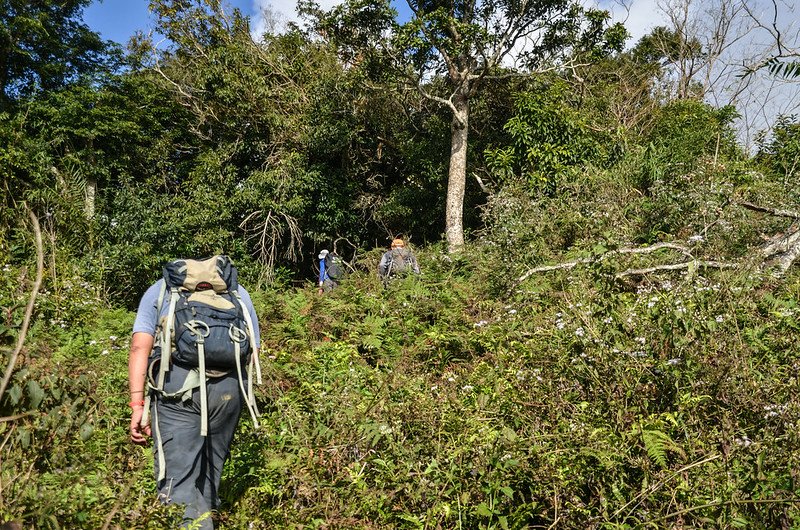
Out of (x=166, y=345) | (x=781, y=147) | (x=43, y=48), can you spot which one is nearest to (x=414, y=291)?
(x=166, y=345)

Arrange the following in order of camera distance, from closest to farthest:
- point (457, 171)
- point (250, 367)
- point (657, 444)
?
1. point (657, 444)
2. point (250, 367)
3. point (457, 171)

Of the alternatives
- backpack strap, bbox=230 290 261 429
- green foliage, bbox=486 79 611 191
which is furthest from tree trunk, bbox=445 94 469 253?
backpack strap, bbox=230 290 261 429

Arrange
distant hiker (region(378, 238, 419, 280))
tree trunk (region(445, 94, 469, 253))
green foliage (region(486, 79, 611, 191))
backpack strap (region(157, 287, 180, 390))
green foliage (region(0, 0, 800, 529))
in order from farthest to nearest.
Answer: tree trunk (region(445, 94, 469, 253)) < green foliage (region(486, 79, 611, 191)) < distant hiker (region(378, 238, 419, 280)) < backpack strap (region(157, 287, 180, 390)) < green foliage (region(0, 0, 800, 529))

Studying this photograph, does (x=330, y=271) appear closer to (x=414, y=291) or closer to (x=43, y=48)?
(x=414, y=291)

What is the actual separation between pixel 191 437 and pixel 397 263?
688 centimetres

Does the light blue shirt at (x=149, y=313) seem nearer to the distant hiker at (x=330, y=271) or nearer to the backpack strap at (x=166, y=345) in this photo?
the backpack strap at (x=166, y=345)

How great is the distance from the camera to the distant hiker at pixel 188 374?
3117 millimetres

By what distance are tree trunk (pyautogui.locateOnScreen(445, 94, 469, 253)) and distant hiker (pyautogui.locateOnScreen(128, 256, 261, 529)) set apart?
10.9 metres

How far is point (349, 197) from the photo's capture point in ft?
56.4

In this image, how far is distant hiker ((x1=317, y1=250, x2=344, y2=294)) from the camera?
1115cm

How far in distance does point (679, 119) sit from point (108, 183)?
572 inches

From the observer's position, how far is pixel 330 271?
37.8 ft

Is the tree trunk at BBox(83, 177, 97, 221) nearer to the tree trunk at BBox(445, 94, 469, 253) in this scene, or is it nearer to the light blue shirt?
→ the tree trunk at BBox(445, 94, 469, 253)

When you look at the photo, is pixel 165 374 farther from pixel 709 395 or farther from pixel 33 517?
pixel 709 395
